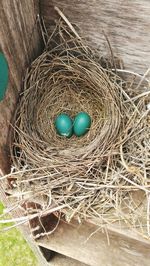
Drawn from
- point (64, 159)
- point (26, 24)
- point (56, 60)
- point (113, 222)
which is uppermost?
point (26, 24)

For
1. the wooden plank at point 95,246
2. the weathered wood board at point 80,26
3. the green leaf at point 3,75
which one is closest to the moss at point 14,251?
the wooden plank at point 95,246

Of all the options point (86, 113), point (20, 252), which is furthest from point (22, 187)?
point (20, 252)

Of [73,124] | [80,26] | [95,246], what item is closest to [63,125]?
[73,124]

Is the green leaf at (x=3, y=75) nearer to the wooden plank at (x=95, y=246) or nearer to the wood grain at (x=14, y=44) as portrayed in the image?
the wood grain at (x=14, y=44)

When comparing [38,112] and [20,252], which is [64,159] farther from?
[20,252]

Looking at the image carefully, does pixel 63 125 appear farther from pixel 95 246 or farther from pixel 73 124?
pixel 95 246

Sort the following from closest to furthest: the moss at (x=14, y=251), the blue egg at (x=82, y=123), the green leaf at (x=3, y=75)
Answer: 1. the green leaf at (x=3, y=75)
2. the blue egg at (x=82, y=123)
3. the moss at (x=14, y=251)

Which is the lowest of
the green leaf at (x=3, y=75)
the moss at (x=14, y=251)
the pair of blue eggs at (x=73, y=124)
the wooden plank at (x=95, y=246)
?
the moss at (x=14, y=251)
